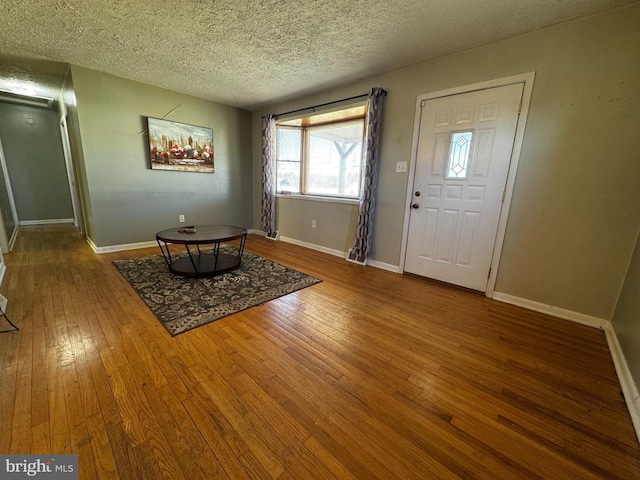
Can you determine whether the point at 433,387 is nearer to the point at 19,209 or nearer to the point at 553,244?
the point at 553,244

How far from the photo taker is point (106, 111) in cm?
336

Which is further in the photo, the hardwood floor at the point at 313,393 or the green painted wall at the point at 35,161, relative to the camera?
the green painted wall at the point at 35,161

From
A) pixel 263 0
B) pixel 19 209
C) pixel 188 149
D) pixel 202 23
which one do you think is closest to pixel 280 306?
pixel 263 0

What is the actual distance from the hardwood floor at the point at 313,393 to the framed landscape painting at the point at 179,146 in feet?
7.79

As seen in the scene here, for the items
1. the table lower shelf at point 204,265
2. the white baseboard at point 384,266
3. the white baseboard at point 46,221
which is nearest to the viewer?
the table lower shelf at point 204,265

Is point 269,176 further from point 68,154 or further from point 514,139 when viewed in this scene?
point 68,154

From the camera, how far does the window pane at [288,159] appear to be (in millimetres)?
4484

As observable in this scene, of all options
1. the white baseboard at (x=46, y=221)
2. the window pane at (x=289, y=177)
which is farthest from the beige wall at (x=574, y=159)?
the white baseboard at (x=46, y=221)

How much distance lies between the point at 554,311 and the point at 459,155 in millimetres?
1661

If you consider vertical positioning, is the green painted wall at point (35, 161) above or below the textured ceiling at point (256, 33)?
below

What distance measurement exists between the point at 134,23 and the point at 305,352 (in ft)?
10.0

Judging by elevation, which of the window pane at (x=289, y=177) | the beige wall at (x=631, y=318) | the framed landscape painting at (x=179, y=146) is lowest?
the beige wall at (x=631, y=318)

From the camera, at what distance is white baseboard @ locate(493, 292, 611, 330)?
2041 millimetres

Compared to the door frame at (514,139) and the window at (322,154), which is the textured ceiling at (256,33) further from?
the window at (322,154)
